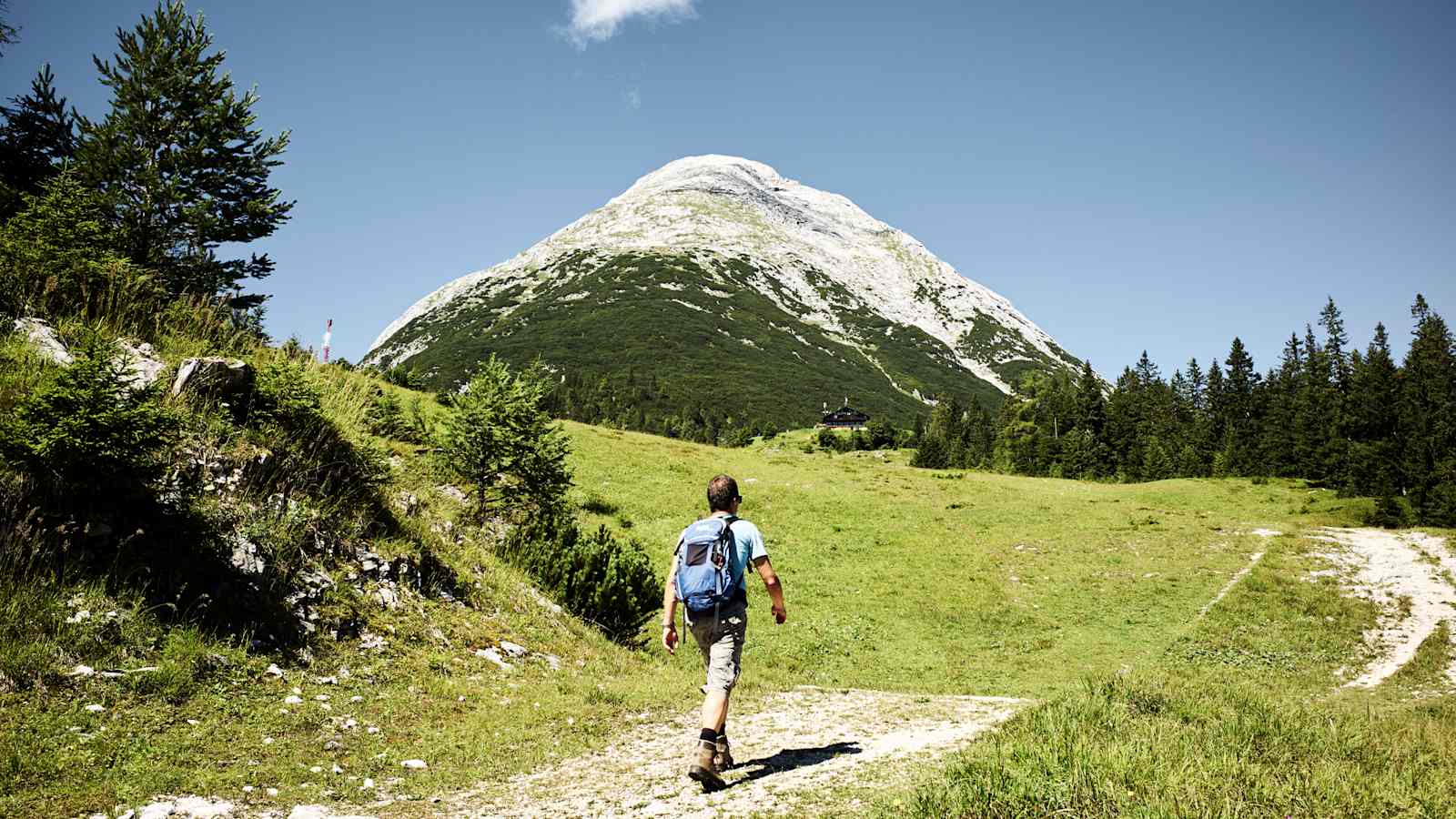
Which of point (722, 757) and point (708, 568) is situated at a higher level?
point (708, 568)

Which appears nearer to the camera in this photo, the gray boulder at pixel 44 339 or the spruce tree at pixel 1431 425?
the gray boulder at pixel 44 339

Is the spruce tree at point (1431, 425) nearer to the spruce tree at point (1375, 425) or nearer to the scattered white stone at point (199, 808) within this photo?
the spruce tree at point (1375, 425)

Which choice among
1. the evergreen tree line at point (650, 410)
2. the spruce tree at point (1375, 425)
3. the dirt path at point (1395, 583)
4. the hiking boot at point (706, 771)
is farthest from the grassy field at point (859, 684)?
the evergreen tree line at point (650, 410)

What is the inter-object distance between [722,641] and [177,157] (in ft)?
80.8

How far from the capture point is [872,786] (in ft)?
18.6

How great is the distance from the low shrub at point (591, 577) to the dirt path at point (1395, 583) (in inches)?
729

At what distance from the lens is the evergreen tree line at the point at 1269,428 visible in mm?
63375

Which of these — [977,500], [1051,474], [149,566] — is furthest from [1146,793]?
[1051,474]

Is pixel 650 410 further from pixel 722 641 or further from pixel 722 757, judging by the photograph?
pixel 722 757

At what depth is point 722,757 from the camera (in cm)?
649

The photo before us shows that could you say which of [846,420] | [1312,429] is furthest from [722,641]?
[846,420]

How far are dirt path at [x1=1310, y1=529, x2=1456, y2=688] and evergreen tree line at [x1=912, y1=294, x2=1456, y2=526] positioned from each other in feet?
54.4

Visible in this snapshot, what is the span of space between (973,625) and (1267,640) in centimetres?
884

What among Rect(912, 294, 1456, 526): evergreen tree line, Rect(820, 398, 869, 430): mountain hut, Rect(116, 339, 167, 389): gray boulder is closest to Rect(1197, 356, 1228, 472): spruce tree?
Rect(912, 294, 1456, 526): evergreen tree line
